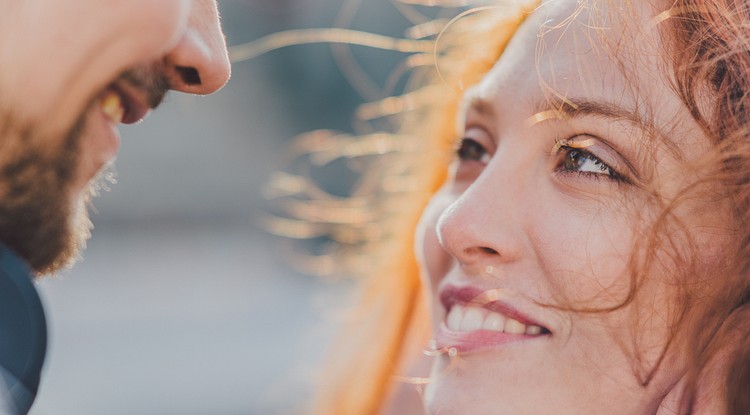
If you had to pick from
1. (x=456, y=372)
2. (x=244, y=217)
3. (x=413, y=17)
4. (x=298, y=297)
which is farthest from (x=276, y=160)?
(x=456, y=372)

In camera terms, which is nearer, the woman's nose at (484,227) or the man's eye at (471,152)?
the woman's nose at (484,227)

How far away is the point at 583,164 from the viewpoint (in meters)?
1.35

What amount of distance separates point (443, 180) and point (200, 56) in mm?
938

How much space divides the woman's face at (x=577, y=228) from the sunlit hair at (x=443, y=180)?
1cm

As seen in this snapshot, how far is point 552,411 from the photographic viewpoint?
1.33 meters

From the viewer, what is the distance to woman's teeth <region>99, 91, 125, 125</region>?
4.18 feet

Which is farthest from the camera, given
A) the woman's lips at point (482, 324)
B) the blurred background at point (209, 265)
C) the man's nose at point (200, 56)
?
the blurred background at point (209, 265)

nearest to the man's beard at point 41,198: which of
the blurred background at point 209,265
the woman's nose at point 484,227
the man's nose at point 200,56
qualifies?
the man's nose at point 200,56

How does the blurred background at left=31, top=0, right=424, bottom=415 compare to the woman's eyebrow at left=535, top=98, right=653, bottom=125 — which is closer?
the woman's eyebrow at left=535, top=98, right=653, bottom=125

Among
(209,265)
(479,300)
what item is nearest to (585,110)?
(479,300)

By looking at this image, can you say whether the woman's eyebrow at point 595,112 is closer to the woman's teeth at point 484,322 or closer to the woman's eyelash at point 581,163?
the woman's eyelash at point 581,163

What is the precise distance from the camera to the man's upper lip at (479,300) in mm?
1348

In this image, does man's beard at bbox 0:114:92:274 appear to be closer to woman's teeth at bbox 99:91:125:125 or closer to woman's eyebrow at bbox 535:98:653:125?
woman's teeth at bbox 99:91:125:125

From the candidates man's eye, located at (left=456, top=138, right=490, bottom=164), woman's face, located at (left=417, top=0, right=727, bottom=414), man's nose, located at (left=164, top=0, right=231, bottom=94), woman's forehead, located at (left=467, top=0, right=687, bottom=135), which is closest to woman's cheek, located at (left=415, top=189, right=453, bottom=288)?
man's eye, located at (left=456, top=138, right=490, bottom=164)
